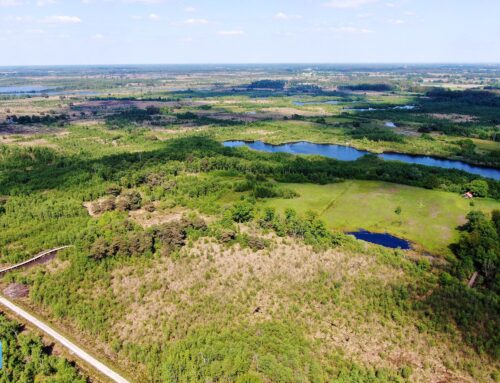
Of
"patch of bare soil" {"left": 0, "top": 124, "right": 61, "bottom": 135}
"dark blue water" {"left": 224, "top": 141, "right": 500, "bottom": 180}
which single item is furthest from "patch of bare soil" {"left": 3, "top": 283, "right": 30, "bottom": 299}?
"patch of bare soil" {"left": 0, "top": 124, "right": 61, "bottom": 135}

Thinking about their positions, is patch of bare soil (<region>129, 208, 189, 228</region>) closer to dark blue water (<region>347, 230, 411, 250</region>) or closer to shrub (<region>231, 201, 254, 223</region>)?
shrub (<region>231, 201, 254, 223</region>)

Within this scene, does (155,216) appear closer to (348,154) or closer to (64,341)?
(64,341)

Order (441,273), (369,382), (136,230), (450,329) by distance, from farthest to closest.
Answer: (136,230)
(441,273)
(450,329)
(369,382)

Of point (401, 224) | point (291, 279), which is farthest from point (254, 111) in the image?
point (291, 279)

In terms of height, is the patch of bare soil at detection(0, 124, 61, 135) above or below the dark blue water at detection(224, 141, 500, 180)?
above

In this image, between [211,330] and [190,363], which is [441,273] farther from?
[190,363]

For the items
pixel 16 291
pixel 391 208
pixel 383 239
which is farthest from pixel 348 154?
Answer: pixel 16 291
